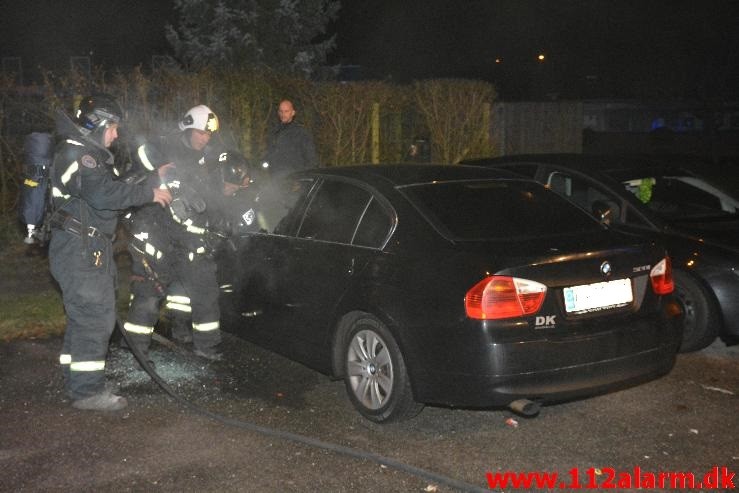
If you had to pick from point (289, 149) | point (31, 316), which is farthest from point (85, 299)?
point (289, 149)

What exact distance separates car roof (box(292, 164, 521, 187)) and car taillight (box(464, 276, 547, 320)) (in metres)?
1.13

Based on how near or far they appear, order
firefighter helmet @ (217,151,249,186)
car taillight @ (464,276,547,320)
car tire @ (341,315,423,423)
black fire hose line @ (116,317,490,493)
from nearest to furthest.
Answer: black fire hose line @ (116,317,490,493)
car taillight @ (464,276,547,320)
car tire @ (341,315,423,423)
firefighter helmet @ (217,151,249,186)

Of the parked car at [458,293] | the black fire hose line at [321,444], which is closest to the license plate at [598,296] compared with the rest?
the parked car at [458,293]

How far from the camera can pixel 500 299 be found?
4.32 meters

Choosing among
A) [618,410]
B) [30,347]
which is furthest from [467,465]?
[30,347]

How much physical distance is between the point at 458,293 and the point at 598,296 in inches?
31.2

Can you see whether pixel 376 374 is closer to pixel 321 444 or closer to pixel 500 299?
pixel 321 444

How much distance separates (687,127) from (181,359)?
2072 inches

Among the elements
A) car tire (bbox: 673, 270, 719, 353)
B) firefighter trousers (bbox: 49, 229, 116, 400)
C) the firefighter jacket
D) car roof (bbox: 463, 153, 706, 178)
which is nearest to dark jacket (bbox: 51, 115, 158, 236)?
firefighter trousers (bbox: 49, 229, 116, 400)

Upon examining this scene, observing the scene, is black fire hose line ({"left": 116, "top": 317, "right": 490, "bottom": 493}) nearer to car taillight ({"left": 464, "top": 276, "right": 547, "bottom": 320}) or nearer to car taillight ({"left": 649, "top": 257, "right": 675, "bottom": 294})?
car taillight ({"left": 464, "top": 276, "right": 547, "bottom": 320})

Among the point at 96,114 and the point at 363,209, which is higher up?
the point at 96,114

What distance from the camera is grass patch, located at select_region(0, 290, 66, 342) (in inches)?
282

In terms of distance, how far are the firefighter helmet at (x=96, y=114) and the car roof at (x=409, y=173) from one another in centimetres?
142

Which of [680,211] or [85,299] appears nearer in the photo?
[85,299]
